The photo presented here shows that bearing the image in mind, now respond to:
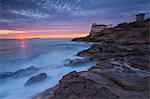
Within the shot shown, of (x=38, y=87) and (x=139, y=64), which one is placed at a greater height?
(x=139, y=64)

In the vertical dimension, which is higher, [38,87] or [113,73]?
[113,73]

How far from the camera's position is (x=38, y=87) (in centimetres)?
832

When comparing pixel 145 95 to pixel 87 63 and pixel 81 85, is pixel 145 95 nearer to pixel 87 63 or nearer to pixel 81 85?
pixel 81 85

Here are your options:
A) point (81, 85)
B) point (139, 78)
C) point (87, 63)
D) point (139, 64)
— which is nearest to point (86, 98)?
point (81, 85)

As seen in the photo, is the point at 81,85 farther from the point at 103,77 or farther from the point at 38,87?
the point at 38,87

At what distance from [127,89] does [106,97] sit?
884 millimetres

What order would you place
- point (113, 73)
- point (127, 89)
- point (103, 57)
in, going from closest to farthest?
point (127, 89)
point (113, 73)
point (103, 57)

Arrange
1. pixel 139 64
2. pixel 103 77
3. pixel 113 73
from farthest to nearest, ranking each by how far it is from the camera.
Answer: pixel 139 64
pixel 113 73
pixel 103 77

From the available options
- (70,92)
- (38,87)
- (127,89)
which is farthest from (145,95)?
(38,87)

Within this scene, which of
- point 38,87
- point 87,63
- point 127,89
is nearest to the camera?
point 127,89

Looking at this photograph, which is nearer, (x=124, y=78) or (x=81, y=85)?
(x=81, y=85)

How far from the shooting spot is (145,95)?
4.25m

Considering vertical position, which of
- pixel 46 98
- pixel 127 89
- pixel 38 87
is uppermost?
pixel 127 89

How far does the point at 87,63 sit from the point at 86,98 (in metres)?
7.00
